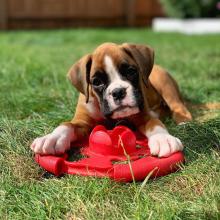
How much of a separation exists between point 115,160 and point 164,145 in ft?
1.00

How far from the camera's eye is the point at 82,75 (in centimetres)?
387

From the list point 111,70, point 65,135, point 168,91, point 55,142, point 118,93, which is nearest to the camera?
point 55,142

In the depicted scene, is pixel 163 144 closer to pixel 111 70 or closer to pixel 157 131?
pixel 157 131

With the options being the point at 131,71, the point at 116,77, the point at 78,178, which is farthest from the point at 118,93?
the point at 78,178

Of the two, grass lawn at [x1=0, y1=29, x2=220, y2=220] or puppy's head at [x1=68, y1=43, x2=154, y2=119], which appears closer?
grass lawn at [x1=0, y1=29, x2=220, y2=220]

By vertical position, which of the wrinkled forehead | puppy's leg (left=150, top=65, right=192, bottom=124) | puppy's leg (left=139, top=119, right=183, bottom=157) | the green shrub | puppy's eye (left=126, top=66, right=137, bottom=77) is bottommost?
the green shrub

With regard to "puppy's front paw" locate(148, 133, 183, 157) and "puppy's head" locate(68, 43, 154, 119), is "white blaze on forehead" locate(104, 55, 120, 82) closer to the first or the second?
"puppy's head" locate(68, 43, 154, 119)

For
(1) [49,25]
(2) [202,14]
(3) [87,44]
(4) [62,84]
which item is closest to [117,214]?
(4) [62,84]

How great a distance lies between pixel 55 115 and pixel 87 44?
6.53 m

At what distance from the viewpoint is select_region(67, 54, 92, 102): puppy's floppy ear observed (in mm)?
3838

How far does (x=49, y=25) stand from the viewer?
54.2 feet

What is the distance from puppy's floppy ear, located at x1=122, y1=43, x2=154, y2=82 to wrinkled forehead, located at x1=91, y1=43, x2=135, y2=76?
36mm

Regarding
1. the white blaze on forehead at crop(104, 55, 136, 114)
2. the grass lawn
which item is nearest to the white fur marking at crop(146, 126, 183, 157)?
the grass lawn

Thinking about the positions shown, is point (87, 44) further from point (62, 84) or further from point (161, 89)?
point (161, 89)
